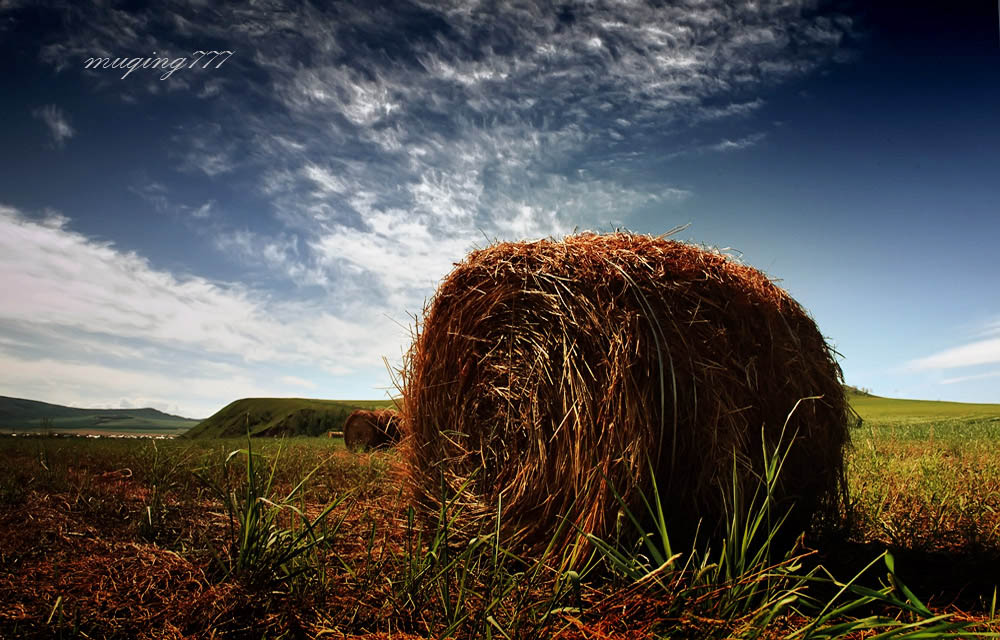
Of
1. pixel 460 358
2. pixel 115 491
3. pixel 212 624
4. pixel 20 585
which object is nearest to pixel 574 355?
pixel 460 358

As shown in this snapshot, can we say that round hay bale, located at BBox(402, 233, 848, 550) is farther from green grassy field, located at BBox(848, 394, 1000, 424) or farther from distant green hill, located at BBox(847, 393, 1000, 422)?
distant green hill, located at BBox(847, 393, 1000, 422)

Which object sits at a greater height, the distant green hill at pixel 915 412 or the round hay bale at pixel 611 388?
the round hay bale at pixel 611 388

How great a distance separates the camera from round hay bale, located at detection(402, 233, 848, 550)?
102 inches

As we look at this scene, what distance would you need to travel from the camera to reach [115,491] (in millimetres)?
4320

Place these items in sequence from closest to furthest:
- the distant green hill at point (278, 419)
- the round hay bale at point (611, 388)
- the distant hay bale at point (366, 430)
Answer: the round hay bale at point (611, 388), the distant hay bale at point (366, 430), the distant green hill at point (278, 419)

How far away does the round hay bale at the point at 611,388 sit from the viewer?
2.59 meters

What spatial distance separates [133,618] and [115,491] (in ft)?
9.96

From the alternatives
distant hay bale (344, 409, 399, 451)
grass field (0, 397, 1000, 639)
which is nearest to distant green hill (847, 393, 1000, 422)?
Result: distant hay bale (344, 409, 399, 451)

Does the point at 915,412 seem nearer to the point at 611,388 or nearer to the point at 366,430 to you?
the point at 366,430

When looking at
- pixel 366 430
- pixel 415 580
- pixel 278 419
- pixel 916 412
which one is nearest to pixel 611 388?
pixel 415 580

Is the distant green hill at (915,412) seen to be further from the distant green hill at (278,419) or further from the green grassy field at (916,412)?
the distant green hill at (278,419)

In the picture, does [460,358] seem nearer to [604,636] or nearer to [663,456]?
[663,456]

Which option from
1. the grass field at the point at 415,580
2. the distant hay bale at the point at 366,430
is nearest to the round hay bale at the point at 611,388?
the grass field at the point at 415,580

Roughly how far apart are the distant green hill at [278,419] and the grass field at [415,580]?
58.0ft
